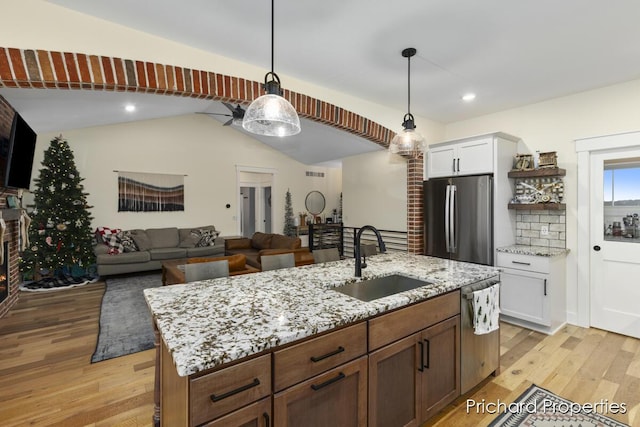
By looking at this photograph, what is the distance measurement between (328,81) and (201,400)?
2.88m

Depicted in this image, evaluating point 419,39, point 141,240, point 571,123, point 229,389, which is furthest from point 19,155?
point 571,123

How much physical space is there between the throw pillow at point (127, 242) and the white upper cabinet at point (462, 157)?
5376mm

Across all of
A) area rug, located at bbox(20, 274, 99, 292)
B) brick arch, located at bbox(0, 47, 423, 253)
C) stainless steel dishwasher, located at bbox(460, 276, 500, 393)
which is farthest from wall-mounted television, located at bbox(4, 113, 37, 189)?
stainless steel dishwasher, located at bbox(460, 276, 500, 393)

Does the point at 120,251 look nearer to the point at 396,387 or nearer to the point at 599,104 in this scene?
the point at 396,387

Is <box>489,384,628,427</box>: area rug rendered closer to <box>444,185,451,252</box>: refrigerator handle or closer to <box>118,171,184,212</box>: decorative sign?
<box>444,185,451,252</box>: refrigerator handle

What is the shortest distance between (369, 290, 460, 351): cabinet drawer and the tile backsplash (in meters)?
2.46

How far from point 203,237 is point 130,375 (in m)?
4.23

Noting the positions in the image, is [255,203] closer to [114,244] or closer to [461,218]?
[114,244]

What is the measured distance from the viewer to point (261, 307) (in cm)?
145

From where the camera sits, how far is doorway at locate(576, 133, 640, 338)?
10.1 ft

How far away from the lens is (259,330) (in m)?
1.18

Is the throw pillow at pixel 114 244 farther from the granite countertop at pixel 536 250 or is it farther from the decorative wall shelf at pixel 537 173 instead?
the decorative wall shelf at pixel 537 173

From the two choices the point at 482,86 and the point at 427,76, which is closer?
the point at 427,76

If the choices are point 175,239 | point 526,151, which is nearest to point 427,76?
point 526,151
